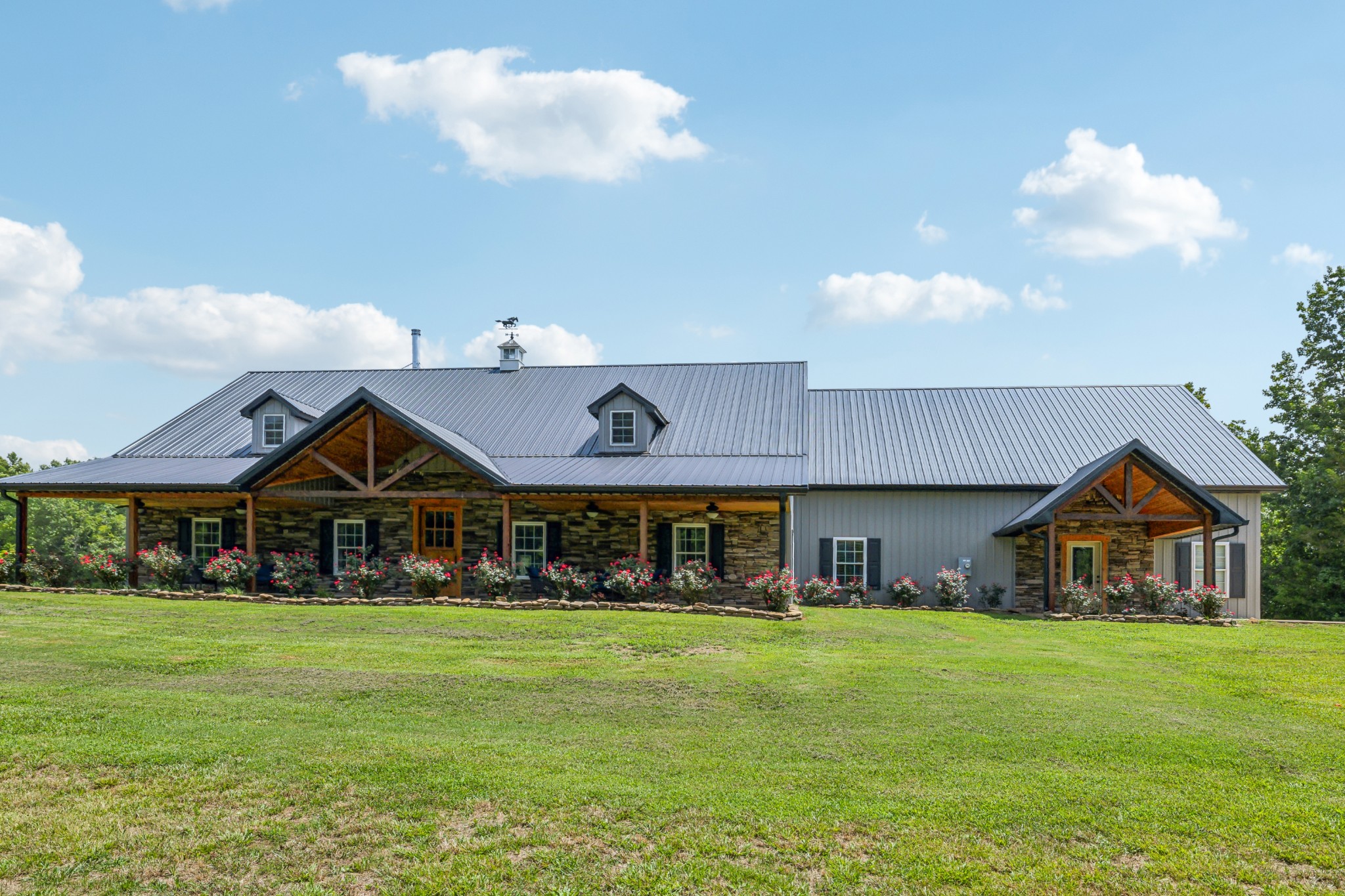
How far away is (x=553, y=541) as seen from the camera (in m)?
19.2

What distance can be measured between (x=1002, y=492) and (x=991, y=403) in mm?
4521

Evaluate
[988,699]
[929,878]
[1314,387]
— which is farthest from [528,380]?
[1314,387]

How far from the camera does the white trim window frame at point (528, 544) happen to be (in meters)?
19.4

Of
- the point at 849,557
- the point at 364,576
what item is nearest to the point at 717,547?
the point at 849,557

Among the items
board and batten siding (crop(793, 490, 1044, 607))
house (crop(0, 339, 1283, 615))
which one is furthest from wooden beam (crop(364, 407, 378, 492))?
board and batten siding (crop(793, 490, 1044, 607))

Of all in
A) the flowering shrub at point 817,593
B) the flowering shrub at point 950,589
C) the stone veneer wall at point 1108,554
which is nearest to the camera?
the flowering shrub at point 950,589

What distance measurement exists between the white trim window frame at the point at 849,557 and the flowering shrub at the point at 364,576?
391 inches

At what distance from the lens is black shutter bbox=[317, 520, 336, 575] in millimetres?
19734

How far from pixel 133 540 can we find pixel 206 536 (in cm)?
175

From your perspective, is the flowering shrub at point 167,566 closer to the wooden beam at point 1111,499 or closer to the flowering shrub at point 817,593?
the flowering shrub at point 817,593

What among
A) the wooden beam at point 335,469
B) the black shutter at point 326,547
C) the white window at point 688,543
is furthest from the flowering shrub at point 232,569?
the white window at point 688,543

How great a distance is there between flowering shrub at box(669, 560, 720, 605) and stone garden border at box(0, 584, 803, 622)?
0.34 m

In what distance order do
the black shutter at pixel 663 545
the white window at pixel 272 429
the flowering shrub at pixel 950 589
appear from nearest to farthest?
the flowering shrub at pixel 950 589 < the black shutter at pixel 663 545 < the white window at pixel 272 429

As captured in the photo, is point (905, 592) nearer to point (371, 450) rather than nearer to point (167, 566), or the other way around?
point (371, 450)
